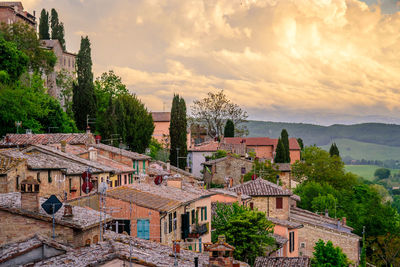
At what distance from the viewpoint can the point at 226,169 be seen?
7706 cm

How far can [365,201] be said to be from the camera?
8988 centimetres

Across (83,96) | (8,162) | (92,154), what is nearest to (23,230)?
(8,162)

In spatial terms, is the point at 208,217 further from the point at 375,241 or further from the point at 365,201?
the point at 365,201

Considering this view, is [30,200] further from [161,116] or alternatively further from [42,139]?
[161,116]

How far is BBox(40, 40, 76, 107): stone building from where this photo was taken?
96.2 metres

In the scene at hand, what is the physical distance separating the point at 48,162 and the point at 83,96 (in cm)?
4624

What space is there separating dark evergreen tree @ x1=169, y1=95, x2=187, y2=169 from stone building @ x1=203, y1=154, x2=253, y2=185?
162 inches

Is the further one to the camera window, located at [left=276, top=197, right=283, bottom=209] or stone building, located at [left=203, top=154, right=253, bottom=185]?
Result: stone building, located at [left=203, top=154, right=253, bottom=185]

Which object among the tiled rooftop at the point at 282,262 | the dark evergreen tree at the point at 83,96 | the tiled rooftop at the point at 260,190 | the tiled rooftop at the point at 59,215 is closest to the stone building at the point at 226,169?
the dark evergreen tree at the point at 83,96

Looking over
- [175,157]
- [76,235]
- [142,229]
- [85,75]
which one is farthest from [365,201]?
[76,235]

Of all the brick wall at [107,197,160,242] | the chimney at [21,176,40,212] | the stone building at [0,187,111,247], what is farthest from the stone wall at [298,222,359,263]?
the chimney at [21,176,40,212]

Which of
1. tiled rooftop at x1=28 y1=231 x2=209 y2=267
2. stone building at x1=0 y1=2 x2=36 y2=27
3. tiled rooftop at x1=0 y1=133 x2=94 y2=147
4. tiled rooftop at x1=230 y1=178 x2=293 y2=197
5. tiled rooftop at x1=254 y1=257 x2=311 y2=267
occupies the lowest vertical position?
tiled rooftop at x1=254 y1=257 x2=311 y2=267

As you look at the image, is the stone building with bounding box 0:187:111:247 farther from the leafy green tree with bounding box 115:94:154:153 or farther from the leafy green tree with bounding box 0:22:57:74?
the leafy green tree with bounding box 0:22:57:74

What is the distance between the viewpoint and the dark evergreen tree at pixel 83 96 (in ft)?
263
